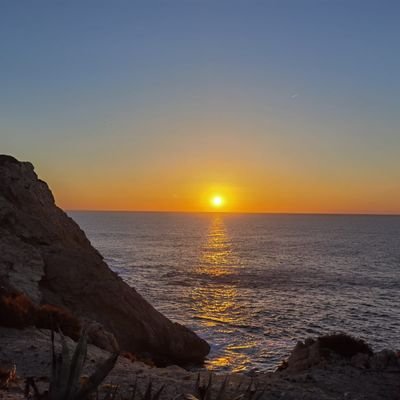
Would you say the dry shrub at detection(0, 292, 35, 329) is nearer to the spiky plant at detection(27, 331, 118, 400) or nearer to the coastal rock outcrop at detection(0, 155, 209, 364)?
the coastal rock outcrop at detection(0, 155, 209, 364)

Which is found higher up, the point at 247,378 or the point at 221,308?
the point at 247,378

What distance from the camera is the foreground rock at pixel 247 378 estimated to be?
1499cm

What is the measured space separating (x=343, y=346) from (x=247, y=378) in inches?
215

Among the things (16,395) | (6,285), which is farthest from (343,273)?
(16,395)

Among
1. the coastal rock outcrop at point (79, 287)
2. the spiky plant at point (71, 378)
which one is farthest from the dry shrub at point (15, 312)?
the spiky plant at point (71, 378)

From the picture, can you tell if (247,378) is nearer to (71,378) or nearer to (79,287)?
(71,378)

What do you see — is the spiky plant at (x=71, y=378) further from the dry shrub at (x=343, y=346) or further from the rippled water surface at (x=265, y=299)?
the rippled water surface at (x=265, y=299)

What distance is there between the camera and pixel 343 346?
2058 centimetres

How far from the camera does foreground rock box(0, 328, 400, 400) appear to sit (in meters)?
15.0

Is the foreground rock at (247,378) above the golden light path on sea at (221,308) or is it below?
above

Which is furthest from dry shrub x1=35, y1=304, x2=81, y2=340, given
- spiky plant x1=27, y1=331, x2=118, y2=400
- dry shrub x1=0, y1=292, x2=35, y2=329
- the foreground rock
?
spiky plant x1=27, y1=331, x2=118, y2=400

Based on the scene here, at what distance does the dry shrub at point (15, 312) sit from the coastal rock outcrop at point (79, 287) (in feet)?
7.63

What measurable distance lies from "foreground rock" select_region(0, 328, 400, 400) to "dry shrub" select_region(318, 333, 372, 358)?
21.7 inches

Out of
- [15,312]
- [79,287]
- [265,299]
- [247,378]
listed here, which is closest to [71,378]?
[247,378]
